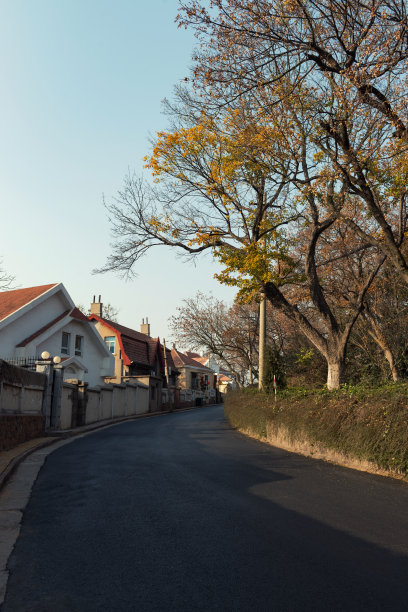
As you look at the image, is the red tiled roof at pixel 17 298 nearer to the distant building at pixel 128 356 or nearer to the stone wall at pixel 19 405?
the distant building at pixel 128 356

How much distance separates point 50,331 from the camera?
109 feet

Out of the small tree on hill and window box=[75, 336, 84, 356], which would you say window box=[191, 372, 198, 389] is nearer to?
window box=[75, 336, 84, 356]

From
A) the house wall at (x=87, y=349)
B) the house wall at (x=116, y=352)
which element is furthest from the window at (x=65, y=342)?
the house wall at (x=116, y=352)

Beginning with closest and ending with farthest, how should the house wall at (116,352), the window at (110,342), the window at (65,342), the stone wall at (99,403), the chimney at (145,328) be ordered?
1. the stone wall at (99,403)
2. the window at (65,342)
3. the house wall at (116,352)
4. the window at (110,342)
5. the chimney at (145,328)

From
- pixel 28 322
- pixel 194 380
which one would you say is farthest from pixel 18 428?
pixel 194 380

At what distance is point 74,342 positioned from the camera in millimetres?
37031

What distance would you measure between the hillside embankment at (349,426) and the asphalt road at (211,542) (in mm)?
490

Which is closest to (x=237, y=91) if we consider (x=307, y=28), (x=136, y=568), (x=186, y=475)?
(x=307, y=28)

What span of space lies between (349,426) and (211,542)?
6.41m

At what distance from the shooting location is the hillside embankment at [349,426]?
31.1 feet

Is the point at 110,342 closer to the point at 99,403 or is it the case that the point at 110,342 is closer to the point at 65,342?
the point at 65,342

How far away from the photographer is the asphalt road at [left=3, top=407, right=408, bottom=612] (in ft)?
13.2

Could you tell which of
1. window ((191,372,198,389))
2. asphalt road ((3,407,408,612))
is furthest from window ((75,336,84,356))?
window ((191,372,198,389))

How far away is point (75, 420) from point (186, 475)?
1653 centimetres
